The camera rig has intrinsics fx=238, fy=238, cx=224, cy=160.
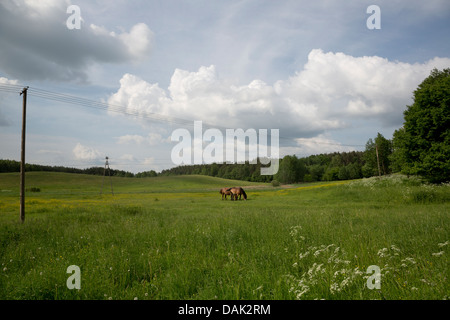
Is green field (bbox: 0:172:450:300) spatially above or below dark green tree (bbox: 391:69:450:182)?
below

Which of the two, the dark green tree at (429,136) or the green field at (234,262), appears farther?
the dark green tree at (429,136)

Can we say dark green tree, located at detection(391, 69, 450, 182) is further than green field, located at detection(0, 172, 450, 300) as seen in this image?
Yes

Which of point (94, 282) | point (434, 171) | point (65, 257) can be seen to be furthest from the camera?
point (434, 171)

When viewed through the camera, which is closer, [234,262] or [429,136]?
[234,262]

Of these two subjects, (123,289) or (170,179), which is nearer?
(123,289)

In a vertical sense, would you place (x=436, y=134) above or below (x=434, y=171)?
above

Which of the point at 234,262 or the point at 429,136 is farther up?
the point at 429,136

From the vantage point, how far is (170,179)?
104188 millimetres

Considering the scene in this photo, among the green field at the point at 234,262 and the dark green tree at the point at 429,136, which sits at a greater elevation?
the dark green tree at the point at 429,136

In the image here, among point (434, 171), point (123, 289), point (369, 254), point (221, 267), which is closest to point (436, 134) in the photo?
point (434, 171)
